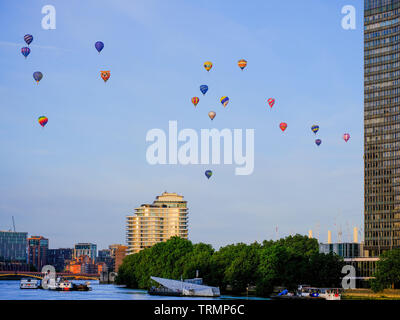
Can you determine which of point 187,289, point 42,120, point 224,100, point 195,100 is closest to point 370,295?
point 187,289

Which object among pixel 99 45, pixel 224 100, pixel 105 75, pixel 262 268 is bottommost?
pixel 262 268

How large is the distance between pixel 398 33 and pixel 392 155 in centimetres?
3500

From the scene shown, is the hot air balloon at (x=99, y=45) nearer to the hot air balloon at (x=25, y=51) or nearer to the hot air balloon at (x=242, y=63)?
the hot air balloon at (x=25, y=51)

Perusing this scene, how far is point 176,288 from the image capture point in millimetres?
146000

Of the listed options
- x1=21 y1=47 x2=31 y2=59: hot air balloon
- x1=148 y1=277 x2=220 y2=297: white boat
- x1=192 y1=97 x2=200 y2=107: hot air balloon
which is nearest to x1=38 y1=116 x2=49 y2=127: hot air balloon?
x1=21 y1=47 x2=31 y2=59: hot air balloon

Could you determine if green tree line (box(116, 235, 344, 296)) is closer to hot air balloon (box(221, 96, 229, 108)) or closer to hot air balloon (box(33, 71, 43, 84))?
hot air balloon (box(221, 96, 229, 108))

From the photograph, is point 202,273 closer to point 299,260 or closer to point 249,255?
point 249,255

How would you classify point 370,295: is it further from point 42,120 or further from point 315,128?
point 42,120

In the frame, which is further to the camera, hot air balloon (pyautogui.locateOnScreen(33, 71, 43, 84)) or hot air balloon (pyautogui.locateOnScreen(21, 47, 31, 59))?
hot air balloon (pyautogui.locateOnScreen(33, 71, 43, 84))

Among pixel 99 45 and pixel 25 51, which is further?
pixel 25 51

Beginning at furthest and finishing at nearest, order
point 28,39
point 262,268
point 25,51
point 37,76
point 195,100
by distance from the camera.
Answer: point 262,268 → point 195,100 → point 37,76 → point 25,51 → point 28,39

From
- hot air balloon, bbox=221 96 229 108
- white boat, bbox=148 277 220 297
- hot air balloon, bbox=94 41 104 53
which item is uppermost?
hot air balloon, bbox=94 41 104 53
